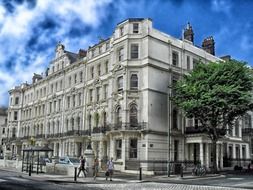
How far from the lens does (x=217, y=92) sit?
31984 millimetres

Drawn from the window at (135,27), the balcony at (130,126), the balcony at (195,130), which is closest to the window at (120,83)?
the balcony at (130,126)

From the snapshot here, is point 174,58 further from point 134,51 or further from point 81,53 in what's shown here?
point 81,53

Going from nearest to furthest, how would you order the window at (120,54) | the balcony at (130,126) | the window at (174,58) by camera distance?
1. the balcony at (130,126)
2. the window at (120,54)
3. the window at (174,58)

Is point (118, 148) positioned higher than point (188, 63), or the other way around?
point (188, 63)

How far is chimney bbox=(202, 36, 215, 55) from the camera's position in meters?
49.9

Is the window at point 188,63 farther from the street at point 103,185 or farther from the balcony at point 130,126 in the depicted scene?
the street at point 103,185

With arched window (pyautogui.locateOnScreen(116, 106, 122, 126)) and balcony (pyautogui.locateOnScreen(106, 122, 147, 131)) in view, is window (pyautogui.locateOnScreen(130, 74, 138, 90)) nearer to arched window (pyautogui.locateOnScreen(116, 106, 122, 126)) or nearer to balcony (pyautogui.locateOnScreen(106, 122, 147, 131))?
arched window (pyautogui.locateOnScreen(116, 106, 122, 126))

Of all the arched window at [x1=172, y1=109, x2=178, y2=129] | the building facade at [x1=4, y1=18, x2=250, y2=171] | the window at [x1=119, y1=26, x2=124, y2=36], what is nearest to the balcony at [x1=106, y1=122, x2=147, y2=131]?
the building facade at [x1=4, y1=18, x2=250, y2=171]

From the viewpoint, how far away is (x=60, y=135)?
50.8m

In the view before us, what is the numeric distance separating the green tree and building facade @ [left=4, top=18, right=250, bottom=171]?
3.94 meters

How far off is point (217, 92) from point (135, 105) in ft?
31.0

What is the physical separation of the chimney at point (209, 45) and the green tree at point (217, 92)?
15.7 m

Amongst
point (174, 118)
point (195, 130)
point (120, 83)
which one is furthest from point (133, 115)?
point (195, 130)

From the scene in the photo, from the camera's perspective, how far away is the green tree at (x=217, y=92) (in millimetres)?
31891
